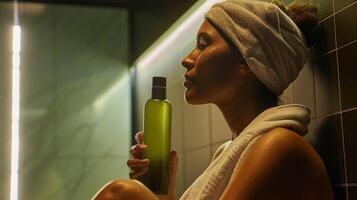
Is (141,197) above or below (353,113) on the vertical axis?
below

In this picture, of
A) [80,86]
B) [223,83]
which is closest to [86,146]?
[80,86]

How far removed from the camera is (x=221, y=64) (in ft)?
3.06

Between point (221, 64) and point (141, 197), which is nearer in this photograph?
point (141, 197)

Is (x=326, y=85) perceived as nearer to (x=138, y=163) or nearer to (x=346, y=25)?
(x=346, y=25)

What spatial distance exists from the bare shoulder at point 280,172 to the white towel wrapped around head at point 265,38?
0.12 m

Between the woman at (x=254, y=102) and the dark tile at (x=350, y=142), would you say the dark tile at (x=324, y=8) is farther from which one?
the dark tile at (x=350, y=142)

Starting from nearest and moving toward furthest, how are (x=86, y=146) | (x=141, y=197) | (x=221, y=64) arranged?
(x=141, y=197) → (x=221, y=64) → (x=86, y=146)

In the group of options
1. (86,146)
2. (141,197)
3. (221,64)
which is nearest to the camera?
(141,197)

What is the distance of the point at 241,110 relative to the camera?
951mm

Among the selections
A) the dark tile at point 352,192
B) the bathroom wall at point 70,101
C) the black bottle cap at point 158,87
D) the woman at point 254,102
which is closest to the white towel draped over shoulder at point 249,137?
the woman at point 254,102

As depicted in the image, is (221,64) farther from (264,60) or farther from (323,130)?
(323,130)

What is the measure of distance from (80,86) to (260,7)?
61.7 inches

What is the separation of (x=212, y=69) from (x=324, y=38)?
0.21 metres

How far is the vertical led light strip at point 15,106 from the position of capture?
7.42 ft
